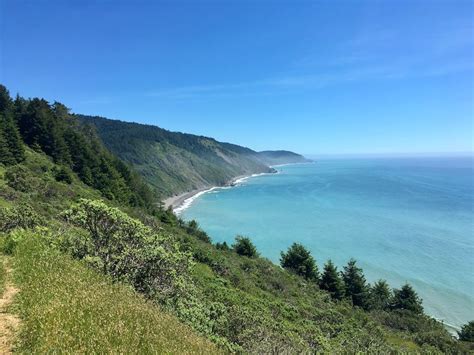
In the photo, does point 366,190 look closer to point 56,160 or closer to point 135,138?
point 135,138

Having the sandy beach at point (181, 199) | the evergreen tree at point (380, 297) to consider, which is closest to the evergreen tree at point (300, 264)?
Answer: the evergreen tree at point (380, 297)

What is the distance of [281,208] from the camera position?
374 ft

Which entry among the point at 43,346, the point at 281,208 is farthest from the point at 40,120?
the point at 281,208

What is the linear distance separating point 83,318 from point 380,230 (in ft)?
277

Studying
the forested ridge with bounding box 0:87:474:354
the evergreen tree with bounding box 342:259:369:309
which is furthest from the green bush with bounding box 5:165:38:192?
the evergreen tree with bounding box 342:259:369:309

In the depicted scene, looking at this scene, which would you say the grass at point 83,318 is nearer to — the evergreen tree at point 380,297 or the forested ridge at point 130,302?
the forested ridge at point 130,302

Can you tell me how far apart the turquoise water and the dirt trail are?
45714 mm

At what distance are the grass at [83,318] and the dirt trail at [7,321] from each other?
13 centimetres

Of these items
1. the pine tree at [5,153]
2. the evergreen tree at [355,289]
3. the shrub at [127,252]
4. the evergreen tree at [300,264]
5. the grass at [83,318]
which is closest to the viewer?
the grass at [83,318]

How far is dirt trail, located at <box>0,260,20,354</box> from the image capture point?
515 cm

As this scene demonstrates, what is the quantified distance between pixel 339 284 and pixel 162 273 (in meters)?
31.1

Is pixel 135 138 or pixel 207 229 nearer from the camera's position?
pixel 207 229

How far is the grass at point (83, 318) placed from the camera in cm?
507

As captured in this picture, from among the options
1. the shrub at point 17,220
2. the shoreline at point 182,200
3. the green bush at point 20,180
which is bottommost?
the shoreline at point 182,200
